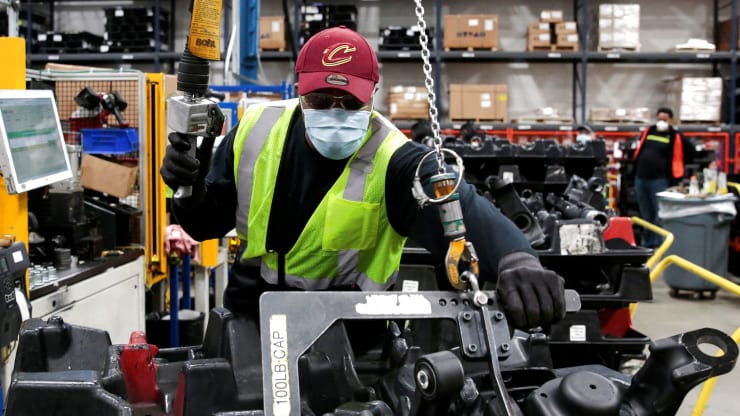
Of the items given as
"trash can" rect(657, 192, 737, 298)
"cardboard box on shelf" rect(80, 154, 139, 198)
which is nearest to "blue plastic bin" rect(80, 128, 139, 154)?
"cardboard box on shelf" rect(80, 154, 139, 198)

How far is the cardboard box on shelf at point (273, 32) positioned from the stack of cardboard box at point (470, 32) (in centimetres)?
239

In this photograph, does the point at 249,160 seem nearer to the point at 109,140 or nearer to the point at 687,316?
the point at 109,140

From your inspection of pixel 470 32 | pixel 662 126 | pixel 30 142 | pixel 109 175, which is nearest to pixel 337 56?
pixel 30 142

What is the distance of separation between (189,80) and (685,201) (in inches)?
269

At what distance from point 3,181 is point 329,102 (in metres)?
1.36

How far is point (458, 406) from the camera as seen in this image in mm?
1338

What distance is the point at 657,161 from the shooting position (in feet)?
30.5

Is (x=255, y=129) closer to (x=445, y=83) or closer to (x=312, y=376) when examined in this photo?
(x=312, y=376)

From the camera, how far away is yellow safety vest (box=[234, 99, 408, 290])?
204 cm

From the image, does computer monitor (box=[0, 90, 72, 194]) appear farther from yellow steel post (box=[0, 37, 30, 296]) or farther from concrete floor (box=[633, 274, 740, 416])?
concrete floor (box=[633, 274, 740, 416])

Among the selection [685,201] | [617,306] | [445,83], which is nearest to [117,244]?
[617,306]

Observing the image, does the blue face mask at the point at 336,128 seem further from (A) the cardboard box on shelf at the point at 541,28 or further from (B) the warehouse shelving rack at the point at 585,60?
(A) the cardboard box on shelf at the point at 541,28

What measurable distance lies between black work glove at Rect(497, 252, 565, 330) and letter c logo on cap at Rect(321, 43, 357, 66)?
831mm

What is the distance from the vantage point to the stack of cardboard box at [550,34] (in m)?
10.8
